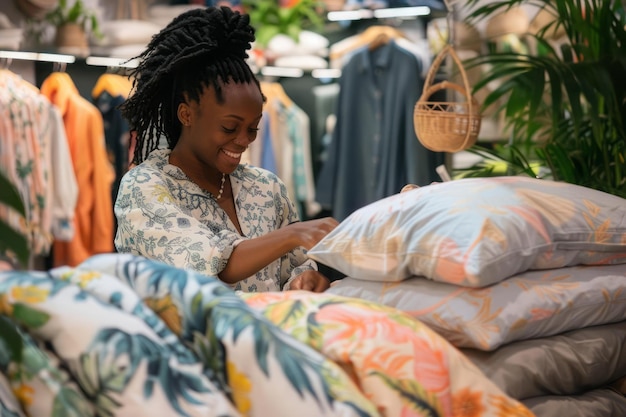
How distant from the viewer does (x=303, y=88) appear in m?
5.41

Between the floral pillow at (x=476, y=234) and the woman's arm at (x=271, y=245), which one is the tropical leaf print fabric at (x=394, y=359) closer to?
the floral pillow at (x=476, y=234)

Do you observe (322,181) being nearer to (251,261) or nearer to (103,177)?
(103,177)

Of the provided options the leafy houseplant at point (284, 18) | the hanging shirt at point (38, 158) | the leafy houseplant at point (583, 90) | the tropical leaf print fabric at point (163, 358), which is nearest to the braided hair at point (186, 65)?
the leafy houseplant at point (583, 90)

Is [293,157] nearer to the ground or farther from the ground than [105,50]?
nearer to the ground

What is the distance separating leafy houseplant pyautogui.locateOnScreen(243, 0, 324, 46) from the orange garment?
1120 mm

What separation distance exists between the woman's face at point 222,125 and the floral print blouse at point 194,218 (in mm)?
71

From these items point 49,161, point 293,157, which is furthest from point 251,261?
point 293,157

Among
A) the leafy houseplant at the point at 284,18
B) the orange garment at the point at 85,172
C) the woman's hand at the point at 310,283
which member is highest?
the leafy houseplant at the point at 284,18

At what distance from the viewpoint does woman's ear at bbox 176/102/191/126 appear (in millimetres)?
1966

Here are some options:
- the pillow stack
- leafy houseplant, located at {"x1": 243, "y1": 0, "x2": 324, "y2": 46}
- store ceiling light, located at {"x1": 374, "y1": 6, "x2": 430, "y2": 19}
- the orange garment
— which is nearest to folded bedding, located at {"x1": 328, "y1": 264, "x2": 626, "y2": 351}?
the pillow stack

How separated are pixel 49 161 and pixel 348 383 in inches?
142

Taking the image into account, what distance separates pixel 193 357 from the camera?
3.10 ft

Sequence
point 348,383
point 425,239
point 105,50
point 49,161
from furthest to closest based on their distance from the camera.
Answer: point 105,50
point 49,161
point 425,239
point 348,383

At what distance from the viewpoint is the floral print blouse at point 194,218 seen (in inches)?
67.8
